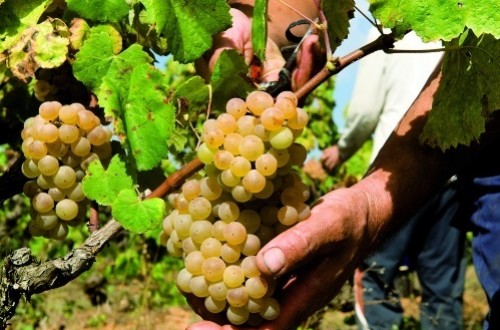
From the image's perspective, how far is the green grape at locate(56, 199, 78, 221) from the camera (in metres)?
1.46

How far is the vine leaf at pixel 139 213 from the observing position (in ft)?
4.21

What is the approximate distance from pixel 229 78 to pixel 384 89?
2957 millimetres

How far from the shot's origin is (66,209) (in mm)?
1458

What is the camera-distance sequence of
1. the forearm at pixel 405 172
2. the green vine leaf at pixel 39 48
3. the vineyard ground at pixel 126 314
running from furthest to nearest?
1. the vineyard ground at pixel 126 314
2. the forearm at pixel 405 172
3. the green vine leaf at pixel 39 48

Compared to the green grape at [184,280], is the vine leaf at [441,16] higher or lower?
higher

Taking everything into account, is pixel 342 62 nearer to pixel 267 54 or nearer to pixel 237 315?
pixel 267 54

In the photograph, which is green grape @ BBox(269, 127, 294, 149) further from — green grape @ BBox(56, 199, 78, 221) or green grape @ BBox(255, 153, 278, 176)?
green grape @ BBox(56, 199, 78, 221)

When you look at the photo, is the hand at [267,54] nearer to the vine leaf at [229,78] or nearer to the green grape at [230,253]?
the vine leaf at [229,78]

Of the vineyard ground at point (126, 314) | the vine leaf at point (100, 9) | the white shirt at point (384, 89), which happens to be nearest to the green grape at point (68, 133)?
the vine leaf at point (100, 9)

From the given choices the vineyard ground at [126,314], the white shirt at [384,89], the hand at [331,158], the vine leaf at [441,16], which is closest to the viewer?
the vine leaf at [441,16]

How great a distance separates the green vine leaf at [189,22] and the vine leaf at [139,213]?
0.31 m

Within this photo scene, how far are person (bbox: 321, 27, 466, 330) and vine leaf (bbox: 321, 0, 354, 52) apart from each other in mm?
2491

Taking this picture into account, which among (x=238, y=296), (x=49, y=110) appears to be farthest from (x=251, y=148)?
(x=49, y=110)

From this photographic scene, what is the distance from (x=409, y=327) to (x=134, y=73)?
4.50 m
